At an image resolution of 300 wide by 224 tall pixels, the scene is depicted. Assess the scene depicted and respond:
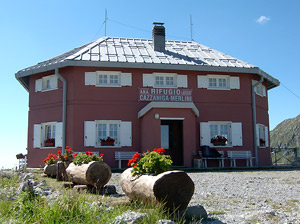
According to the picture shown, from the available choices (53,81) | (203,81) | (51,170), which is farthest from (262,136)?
(51,170)

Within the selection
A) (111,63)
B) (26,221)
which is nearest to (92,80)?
(111,63)

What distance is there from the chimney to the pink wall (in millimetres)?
2430

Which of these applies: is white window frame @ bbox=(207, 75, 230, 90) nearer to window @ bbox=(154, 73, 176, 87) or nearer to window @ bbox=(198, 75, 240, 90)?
window @ bbox=(198, 75, 240, 90)

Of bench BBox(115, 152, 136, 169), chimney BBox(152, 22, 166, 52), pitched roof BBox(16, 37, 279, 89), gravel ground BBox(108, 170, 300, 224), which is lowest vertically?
gravel ground BBox(108, 170, 300, 224)

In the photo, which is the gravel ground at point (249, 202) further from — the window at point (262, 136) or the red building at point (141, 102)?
the window at point (262, 136)

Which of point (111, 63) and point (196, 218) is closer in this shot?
point (196, 218)

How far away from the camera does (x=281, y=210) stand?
518cm

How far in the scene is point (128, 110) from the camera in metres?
15.2

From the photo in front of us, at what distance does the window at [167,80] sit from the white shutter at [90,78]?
2339 millimetres

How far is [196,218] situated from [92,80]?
11.2m

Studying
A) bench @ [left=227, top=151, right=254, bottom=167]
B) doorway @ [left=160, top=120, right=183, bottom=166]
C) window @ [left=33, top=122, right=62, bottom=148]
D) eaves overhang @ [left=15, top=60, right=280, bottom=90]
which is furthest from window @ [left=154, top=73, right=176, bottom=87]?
window @ [left=33, top=122, right=62, bottom=148]

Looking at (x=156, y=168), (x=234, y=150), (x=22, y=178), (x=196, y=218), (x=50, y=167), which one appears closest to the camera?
(x=196, y=218)

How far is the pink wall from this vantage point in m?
14.4

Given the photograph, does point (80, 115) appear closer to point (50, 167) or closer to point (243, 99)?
point (50, 167)
